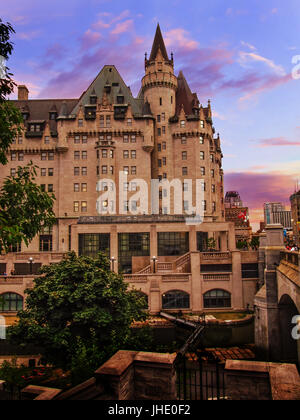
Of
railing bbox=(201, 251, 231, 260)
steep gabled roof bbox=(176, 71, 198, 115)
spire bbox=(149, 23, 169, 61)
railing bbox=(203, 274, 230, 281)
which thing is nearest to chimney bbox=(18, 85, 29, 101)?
spire bbox=(149, 23, 169, 61)

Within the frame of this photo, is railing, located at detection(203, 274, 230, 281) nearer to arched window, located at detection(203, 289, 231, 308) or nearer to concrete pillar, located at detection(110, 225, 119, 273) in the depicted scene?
arched window, located at detection(203, 289, 231, 308)

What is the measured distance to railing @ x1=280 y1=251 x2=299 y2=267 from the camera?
20.0 metres

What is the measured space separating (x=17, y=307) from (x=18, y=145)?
39515 millimetres

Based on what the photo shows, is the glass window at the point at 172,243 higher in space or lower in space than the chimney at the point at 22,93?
lower

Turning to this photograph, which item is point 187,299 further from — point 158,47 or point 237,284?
point 158,47

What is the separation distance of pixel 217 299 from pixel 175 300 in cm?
562

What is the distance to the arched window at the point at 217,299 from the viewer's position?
44.9 meters

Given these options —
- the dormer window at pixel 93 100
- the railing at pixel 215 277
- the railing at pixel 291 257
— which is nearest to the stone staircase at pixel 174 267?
the railing at pixel 215 277

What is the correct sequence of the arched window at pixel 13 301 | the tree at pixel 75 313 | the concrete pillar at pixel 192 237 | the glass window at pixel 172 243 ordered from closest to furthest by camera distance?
the tree at pixel 75 313, the arched window at pixel 13 301, the concrete pillar at pixel 192 237, the glass window at pixel 172 243

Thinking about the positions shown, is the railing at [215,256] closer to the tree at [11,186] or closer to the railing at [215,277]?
the railing at [215,277]

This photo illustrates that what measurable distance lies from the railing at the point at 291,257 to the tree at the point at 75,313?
1017cm

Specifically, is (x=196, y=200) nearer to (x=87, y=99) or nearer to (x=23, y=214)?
(x=87, y=99)

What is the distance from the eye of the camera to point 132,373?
9.73 m
